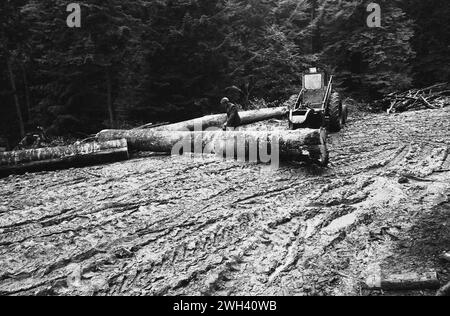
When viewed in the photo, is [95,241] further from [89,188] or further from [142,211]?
[89,188]

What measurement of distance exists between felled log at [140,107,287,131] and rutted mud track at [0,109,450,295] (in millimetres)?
4235

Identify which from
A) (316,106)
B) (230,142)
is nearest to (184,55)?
(316,106)

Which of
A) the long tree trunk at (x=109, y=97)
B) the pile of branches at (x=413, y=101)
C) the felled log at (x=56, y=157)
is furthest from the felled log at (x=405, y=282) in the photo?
the long tree trunk at (x=109, y=97)

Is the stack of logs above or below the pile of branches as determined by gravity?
below

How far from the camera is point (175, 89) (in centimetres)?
1477

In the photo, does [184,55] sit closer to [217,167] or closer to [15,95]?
[217,167]

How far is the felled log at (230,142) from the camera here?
22.1 ft

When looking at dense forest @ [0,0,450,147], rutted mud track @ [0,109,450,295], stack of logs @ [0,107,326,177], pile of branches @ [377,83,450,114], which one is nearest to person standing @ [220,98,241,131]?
stack of logs @ [0,107,326,177]

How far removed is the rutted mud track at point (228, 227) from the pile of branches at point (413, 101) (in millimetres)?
8390

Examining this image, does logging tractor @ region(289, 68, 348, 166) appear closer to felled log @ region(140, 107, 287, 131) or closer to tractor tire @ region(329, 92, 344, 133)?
tractor tire @ region(329, 92, 344, 133)

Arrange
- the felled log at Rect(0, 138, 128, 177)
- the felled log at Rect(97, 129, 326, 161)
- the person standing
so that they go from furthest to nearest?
the person standing, the felled log at Rect(0, 138, 128, 177), the felled log at Rect(97, 129, 326, 161)

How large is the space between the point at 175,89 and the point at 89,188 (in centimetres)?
948

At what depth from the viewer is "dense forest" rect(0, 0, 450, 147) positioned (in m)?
13.6

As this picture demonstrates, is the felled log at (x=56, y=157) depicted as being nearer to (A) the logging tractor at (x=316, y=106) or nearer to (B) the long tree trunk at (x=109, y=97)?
(A) the logging tractor at (x=316, y=106)
